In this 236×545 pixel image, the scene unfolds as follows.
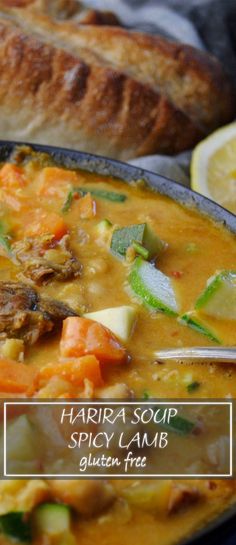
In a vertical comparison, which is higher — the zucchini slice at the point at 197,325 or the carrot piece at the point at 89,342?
the zucchini slice at the point at 197,325

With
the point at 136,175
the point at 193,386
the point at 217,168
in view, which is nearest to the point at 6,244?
the point at 136,175

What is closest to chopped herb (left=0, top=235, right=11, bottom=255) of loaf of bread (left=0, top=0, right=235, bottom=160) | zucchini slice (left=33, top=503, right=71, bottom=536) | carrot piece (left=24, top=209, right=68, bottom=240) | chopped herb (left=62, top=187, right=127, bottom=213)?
carrot piece (left=24, top=209, right=68, bottom=240)

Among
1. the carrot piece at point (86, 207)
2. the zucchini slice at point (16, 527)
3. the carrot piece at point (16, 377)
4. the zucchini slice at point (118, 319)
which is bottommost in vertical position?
the carrot piece at point (86, 207)

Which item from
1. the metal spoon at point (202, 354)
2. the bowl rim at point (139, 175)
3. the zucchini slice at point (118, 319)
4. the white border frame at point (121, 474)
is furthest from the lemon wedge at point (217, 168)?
the white border frame at point (121, 474)

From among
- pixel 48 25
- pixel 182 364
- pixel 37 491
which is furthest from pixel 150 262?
pixel 48 25

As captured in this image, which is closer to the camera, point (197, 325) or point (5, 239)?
point (197, 325)

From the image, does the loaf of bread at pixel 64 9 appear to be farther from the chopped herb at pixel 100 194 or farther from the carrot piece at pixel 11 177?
the chopped herb at pixel 100 194

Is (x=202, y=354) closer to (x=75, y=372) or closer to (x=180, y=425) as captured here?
(x=180, y=425)

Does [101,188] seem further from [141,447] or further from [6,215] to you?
[141,447]
